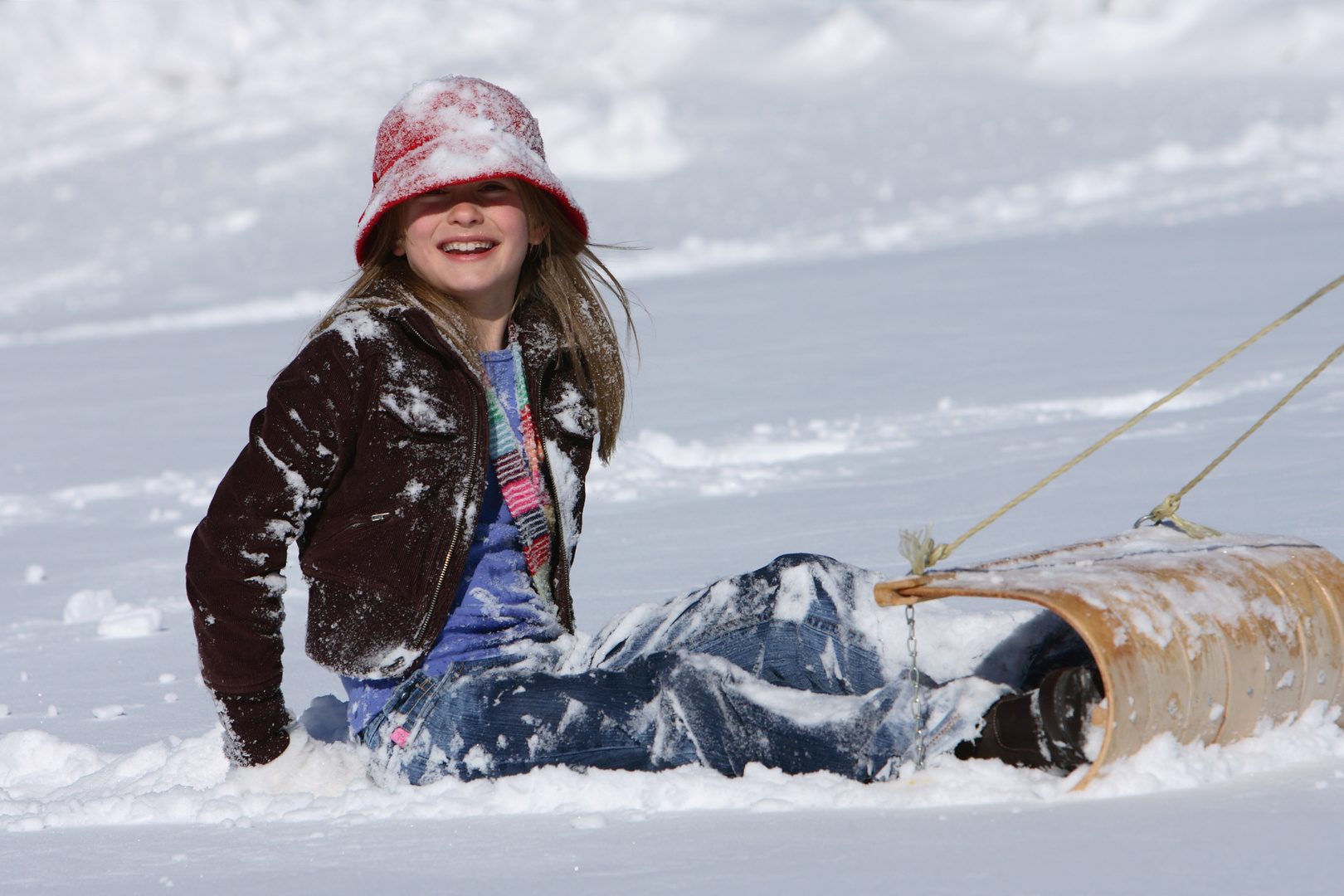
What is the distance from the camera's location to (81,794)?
1.97m

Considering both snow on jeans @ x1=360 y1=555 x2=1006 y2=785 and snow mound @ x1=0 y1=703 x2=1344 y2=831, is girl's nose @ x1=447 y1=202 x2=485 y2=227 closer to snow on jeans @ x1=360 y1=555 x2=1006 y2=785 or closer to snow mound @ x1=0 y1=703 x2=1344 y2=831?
snow on jeans @ x1=360 y1=555 x2=1006 y2=785

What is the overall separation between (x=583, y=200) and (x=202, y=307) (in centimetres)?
320

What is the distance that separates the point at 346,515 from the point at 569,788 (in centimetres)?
48

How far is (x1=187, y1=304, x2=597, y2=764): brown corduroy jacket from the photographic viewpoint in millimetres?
1771

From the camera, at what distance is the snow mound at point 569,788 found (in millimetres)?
1542

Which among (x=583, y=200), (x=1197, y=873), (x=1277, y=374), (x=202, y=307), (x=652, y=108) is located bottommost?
(x=1197, y=873)

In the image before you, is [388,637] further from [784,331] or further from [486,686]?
[784,331]

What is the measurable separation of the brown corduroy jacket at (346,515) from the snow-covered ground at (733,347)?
7.0 inches

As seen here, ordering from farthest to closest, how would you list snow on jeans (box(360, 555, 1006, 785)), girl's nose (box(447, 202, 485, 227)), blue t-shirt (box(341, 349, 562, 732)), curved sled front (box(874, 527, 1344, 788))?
girl's nose (box(447, 202, 485, 227))
blue t-shirt (box(341, 349, 562, 732))
snow on jeans (box(360, 555, 1006, 785))
curved sled front (box(874, 527, 1344, 788))

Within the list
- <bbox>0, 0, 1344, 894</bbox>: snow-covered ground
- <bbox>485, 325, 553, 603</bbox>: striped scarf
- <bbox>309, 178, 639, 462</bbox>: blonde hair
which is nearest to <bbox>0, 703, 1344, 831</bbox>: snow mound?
<bbox>0, 0, 1344, 894</bbox>: snow-covered ground

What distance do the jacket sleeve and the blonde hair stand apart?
0.23 metres

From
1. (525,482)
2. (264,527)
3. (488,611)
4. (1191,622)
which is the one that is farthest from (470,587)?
(1191,622)

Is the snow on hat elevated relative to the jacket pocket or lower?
elevated

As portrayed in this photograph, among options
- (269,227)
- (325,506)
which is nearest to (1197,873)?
(325,506)
